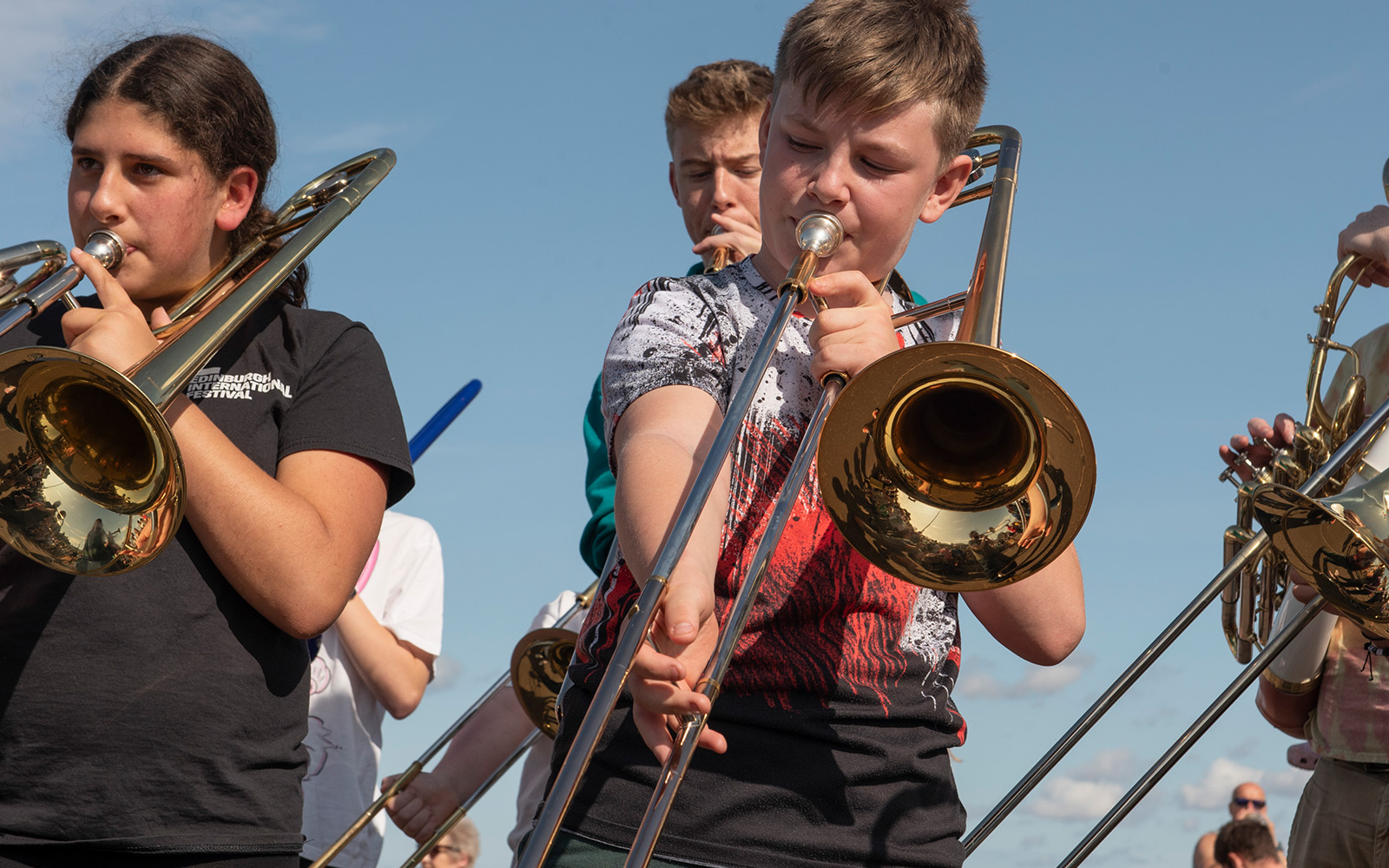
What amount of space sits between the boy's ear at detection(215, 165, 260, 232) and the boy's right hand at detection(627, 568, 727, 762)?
1.47 metres

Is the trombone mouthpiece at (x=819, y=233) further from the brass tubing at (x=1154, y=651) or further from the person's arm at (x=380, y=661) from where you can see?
the person's arm at (x=380, y=661)

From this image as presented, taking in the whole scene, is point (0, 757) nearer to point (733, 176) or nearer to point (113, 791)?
point (113, 791)

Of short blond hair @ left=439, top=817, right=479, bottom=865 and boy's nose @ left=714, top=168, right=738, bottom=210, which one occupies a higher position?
boy's nose @ left=714, top=168, right=738, bottom=210

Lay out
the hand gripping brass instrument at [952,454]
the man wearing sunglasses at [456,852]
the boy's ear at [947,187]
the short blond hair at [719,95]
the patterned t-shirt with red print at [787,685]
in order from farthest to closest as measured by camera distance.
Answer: the man wearing sunglasses at [456,852] → the short blond hair at [719,95] → the boy's ear at [947,187] → the patterned t-shirt with red print at [787,685] → the hand gripping brass instrument at [952,454]

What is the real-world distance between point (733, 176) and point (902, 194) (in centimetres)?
164

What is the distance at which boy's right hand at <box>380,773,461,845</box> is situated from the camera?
12.2 feet

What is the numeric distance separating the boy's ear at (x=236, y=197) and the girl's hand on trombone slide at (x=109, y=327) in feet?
1.17

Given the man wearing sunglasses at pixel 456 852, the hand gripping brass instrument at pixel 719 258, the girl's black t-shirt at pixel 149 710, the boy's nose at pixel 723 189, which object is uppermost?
the boy's nose at pixel 723 189

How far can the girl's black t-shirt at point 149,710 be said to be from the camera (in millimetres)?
1996

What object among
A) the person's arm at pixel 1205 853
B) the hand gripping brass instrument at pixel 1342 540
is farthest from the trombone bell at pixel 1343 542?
the person's arm at pixel 1205 853

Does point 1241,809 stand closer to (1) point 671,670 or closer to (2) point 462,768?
(2) point 462,768

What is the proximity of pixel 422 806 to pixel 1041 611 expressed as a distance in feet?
7.58

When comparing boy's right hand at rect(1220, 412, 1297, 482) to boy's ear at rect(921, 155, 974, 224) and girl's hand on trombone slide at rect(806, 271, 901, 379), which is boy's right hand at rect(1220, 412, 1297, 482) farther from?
girl's hand on trombone slide at rect(806, 271, 901, 379)

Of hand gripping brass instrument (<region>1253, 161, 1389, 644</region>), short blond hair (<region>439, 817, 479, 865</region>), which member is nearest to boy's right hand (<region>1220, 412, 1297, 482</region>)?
hand gripping brass instrument (<region>1253, 161, 1389, 644</region>)
